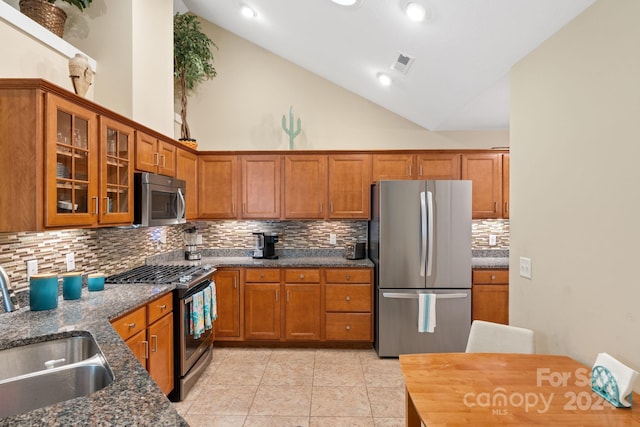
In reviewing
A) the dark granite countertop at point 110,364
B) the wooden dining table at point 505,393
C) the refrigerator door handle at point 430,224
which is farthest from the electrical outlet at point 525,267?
the dark granite countertop at point 110,364

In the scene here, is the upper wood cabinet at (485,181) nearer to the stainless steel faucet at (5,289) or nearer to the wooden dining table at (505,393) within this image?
the wooden dining table at (505,393)

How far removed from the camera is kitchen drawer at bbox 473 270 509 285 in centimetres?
376

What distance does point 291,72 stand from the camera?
14.9 feet

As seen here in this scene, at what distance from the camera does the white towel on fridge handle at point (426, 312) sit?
360 cm

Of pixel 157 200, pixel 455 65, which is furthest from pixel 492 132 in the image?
pixel 157 200

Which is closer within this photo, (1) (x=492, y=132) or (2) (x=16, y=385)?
(2) (x=16, y=385)

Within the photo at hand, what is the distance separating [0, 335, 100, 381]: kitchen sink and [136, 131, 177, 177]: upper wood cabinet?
61.3 inches

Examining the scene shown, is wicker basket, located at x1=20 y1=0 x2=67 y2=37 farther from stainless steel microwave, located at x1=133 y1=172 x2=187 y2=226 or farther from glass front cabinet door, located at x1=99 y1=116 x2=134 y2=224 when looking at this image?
stainless steel microwave, located at x1=133 y1=172 x2=187 y2=226

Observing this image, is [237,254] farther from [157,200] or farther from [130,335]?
[130,335]

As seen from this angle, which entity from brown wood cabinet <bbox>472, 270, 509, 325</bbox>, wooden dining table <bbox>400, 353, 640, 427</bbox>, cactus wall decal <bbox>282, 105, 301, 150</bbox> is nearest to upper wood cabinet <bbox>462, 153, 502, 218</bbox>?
brown wood cabinet <bbox>472, 270, 509, 325</bbox>

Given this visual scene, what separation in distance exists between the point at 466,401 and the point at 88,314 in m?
1.87

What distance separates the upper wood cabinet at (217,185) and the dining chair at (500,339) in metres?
2.98

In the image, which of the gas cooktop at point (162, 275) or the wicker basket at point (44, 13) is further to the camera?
the gas cooktop at point (162, 275)

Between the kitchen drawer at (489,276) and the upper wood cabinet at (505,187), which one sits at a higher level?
the upper wood cabinet at (505,187)
